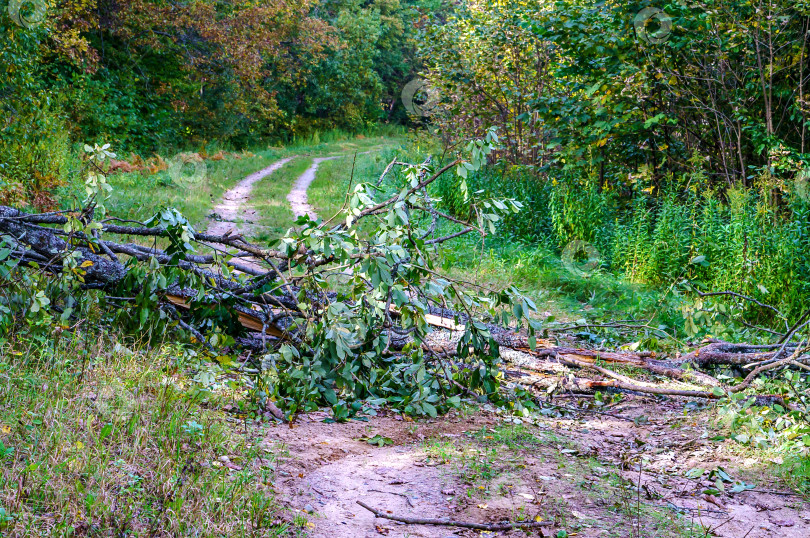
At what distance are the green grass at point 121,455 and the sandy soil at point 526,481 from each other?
0.84 ft

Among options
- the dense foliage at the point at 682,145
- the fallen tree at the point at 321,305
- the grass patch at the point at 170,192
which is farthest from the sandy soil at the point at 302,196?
the fallen tree at the point at 321,305

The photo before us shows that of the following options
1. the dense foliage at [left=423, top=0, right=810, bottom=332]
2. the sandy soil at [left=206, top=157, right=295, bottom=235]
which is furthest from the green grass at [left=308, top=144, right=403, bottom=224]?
the dense foliage at [left=423, top=0, right=810, bottom=332]

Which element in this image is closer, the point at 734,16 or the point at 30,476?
the point at 30,476

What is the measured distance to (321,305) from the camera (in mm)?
4477

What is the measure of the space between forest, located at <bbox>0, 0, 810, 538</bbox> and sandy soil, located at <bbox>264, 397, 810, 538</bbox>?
0.7 inches

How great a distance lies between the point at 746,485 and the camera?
348 centimetres

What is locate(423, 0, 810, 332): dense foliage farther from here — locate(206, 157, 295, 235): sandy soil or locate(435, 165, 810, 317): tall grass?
locate(206, 157, 295, 235): sandy soil

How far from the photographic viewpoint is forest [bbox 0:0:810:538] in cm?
302

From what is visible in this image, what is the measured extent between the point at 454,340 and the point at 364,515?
2.77 meters

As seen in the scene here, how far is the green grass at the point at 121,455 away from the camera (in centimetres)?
251

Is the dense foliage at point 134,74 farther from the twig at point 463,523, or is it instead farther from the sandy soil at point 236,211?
the twig at point 463,523

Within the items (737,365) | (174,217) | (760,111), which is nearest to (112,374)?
(174,217)

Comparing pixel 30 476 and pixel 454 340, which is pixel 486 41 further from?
pixel 30 476

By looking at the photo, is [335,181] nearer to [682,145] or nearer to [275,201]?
[275,201]
